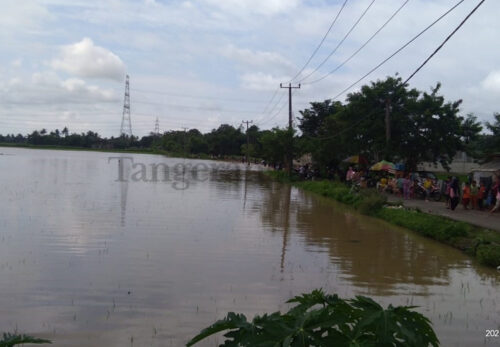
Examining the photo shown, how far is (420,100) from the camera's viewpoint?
30469mm

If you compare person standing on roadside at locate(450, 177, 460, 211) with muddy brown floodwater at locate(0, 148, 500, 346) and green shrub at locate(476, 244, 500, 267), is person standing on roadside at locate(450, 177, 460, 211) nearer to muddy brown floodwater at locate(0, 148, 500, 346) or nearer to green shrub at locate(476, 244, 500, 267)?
muddy brown floodwater at locate(0, 148, 500, 346)

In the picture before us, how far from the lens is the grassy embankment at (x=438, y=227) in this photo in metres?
12.1

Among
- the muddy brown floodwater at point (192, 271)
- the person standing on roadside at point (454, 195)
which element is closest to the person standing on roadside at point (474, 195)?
the person standing on roadside at point (454, 195)

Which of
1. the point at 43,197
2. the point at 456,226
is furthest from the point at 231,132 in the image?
the point at 456,226

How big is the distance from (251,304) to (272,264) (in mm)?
2957

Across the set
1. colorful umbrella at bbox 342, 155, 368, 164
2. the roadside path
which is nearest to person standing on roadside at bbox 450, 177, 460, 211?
the roadside path

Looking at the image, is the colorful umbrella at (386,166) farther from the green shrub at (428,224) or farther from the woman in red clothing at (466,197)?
the green shrub at (428,224)

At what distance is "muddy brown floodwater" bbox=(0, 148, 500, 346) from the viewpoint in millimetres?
6926

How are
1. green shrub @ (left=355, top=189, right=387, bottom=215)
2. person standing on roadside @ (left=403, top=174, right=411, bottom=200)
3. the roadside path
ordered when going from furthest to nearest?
person standing on roadside @ (left=403, top=174, right=411, bottom=200), green shrub @ (left=355, top=189, right=387, bottom=215), the roadside path

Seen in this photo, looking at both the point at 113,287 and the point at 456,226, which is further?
the point at 456,226

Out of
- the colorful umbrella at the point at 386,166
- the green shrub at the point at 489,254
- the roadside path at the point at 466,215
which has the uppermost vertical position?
the colorful umbrella at the point at 386,166

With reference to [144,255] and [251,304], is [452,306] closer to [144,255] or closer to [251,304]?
[251,304]

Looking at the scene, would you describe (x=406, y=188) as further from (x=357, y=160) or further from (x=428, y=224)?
(x=428, y=224)

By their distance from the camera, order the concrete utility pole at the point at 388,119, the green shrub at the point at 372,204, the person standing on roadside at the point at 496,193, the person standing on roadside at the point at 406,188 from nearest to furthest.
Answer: the person standing on roadside at the point at 496,193
the green shrub at the point at 372,204
the person standing on roadside at the point at 406,188
the concrete utility pole at the point at 388,119
